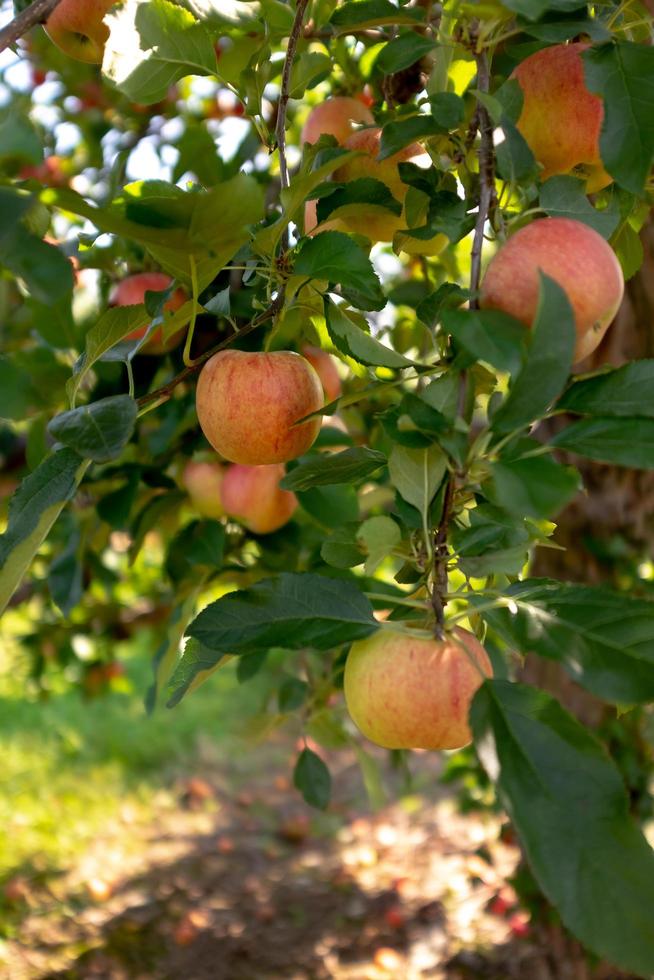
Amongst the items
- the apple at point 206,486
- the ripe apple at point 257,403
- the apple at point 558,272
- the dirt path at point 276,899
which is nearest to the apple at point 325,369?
the apple at point 206,486

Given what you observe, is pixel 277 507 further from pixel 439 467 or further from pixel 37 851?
pixel 37 851

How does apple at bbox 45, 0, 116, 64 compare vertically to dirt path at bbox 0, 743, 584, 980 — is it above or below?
above

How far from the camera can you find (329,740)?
1633mm

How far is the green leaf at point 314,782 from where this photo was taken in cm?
137

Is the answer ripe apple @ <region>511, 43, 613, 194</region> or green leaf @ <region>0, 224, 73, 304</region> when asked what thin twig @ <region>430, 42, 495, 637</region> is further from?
green leaf @ <region>0, 224, 73, 304</region>

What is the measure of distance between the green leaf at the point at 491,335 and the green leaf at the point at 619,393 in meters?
0.08

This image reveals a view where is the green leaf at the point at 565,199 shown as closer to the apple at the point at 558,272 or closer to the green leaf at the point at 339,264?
the apple at the point at 558,272

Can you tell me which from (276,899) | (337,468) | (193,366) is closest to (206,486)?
(193,366)

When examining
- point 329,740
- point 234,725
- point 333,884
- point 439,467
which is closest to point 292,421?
point 439,467

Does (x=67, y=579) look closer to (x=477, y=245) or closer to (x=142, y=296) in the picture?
(x=142, y=296)

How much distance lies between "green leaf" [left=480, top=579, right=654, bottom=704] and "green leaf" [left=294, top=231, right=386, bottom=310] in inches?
11.0

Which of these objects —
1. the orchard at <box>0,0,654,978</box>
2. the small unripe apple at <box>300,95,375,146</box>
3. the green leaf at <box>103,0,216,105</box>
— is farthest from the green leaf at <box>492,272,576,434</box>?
the small unripe apple at <box>300,95,375,146</box>

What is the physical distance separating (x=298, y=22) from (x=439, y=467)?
46cm

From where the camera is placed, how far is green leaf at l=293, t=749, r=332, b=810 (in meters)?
1.37
